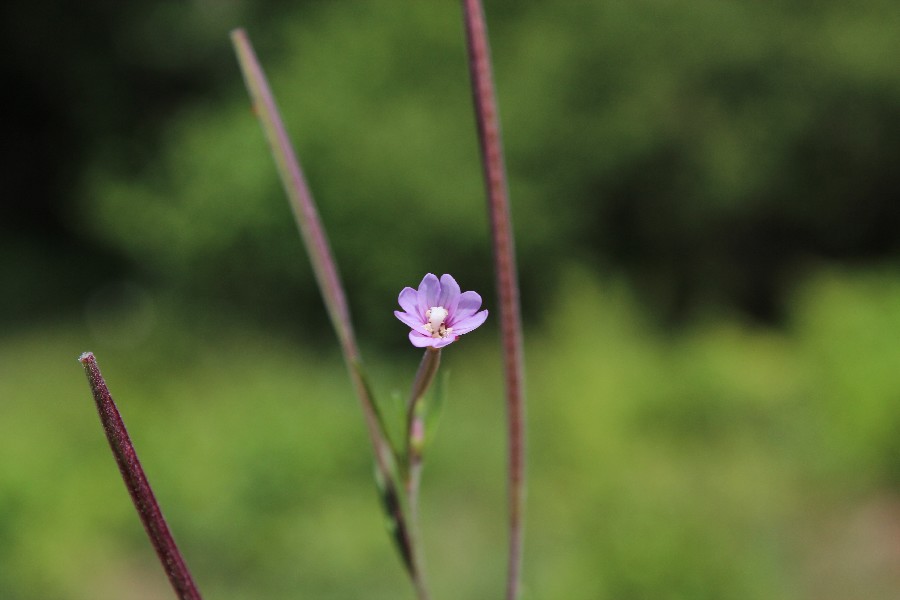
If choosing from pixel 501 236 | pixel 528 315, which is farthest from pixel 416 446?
pixel 528 315

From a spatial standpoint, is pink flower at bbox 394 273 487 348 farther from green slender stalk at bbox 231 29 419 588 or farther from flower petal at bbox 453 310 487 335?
green slender stalk at bbox 231 29 419 588

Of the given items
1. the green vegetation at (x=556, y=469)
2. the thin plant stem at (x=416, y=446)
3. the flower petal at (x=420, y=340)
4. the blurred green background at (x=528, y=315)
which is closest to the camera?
the flower petal at (x=420, y=340)

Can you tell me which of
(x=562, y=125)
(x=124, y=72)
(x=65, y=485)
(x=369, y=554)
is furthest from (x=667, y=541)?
(x=124, y=72)

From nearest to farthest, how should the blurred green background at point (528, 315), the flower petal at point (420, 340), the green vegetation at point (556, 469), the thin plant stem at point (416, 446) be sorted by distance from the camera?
1. the flower petal at point (420, 340)
2. the thin plant stem at point (416, 446)
3. the green vegetation at point (556, 469)
4. the blurred green background at point (528, 315)

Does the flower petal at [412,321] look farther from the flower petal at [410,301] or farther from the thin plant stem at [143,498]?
the thin plant stem at [143,498]

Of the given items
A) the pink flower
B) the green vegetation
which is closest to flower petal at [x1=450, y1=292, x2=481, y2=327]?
the pink flower

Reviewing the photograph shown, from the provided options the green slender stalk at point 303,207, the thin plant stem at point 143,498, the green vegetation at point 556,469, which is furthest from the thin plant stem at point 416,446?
the green vegetation at point 556,469

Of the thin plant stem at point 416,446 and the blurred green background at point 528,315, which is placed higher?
the thin plant stem at point 416,446
